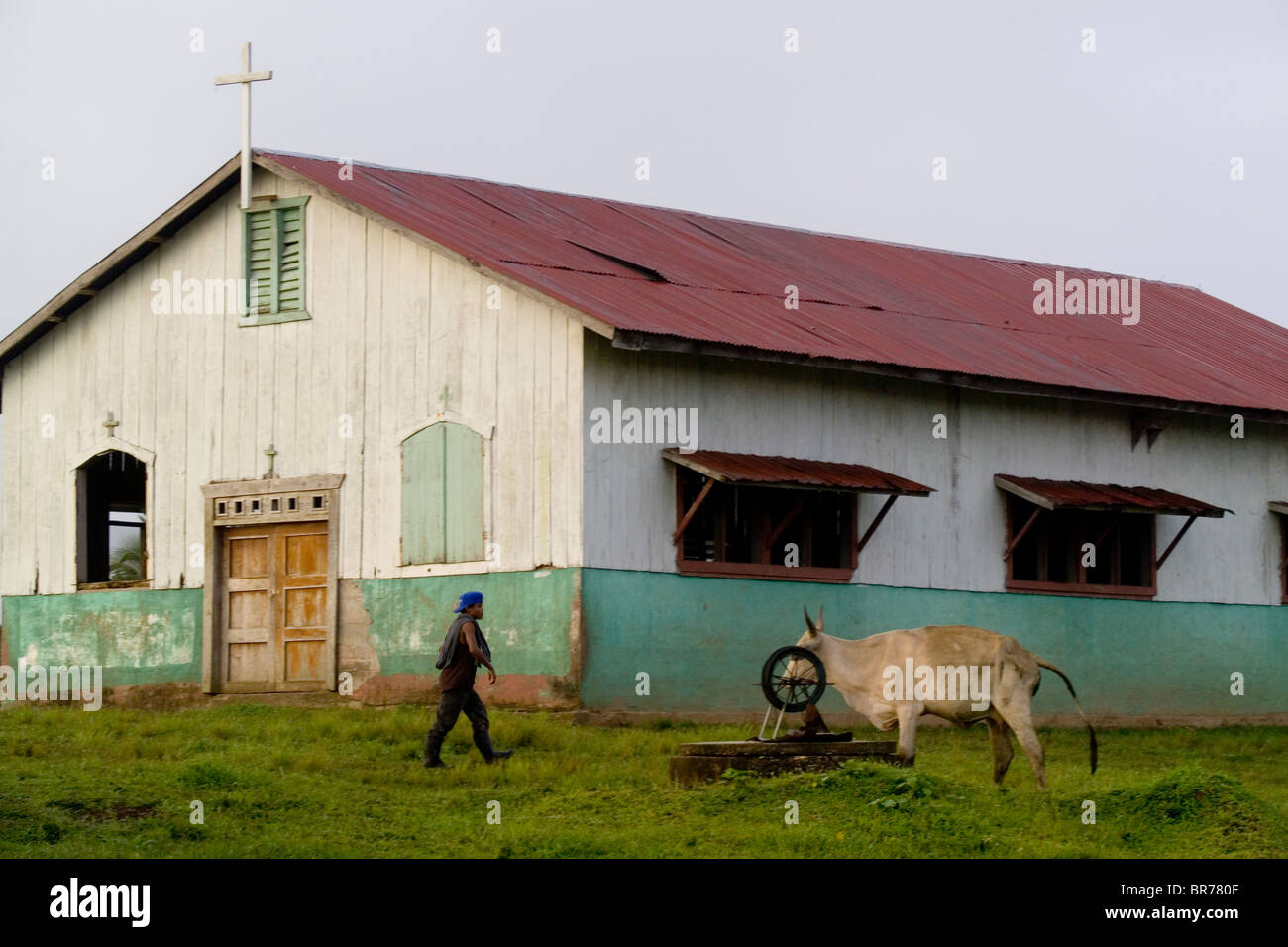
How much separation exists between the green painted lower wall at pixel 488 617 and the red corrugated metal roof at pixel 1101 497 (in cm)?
598

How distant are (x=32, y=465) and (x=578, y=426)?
25.9 feet

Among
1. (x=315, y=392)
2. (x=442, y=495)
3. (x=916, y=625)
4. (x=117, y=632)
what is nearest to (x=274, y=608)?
(x=117, y=632)

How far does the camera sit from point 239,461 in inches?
882

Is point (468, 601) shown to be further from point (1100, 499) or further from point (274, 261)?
point (1100, 499)

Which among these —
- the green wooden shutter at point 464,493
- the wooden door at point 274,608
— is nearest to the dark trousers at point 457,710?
the green wooden shutter at point 464,493

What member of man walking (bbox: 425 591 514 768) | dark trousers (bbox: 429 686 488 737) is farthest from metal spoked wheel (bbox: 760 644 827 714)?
dark trousers (bbox: 429 686 488 737)

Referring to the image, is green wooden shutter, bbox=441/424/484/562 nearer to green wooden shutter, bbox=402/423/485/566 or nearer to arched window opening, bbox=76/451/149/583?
green wooden shutter, bbox=402/423/485/566

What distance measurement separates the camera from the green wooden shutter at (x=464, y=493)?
2039 centimetres

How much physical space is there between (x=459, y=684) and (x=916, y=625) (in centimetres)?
692

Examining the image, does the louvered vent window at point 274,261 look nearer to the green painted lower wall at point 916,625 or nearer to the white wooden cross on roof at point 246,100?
the white wooden cross on roof at point 246,100

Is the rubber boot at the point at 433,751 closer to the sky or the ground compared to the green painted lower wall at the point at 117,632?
closer to the ground
